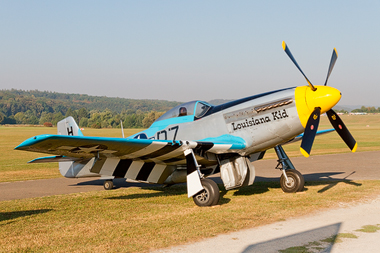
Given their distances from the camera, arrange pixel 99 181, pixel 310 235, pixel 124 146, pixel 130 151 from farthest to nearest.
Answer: pixel 99 181
pixel 130 151
pixel 124 146
pixel 310 235

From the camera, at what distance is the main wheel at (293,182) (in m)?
9.27

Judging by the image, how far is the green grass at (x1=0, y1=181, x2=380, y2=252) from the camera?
5.31 m

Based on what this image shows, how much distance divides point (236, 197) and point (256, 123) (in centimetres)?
203

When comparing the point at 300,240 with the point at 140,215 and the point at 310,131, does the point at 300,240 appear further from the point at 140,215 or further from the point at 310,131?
the point at 140,215

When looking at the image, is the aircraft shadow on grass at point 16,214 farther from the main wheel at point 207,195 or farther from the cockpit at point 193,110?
the cockpit at point 193,110

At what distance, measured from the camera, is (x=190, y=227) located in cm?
601

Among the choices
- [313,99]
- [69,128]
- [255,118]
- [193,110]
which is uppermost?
[313,99]

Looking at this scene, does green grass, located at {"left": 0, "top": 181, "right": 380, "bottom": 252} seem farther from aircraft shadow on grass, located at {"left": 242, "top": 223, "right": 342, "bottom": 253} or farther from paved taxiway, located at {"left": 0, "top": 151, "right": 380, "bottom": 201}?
paved taxiway, located at {"left": 0, "top": 151, "right": 380, "bottom": 201}

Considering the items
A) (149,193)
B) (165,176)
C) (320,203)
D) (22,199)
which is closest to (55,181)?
(22,199)

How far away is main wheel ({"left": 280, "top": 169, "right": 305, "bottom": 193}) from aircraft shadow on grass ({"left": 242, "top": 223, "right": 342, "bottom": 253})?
3363 millimetres

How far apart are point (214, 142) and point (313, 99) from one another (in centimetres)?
239

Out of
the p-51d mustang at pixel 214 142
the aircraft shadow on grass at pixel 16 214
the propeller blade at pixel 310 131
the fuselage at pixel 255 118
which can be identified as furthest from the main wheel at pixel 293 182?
the aircraft shadow on grass at pixel 16 214

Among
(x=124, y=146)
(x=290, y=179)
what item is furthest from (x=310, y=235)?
(x=290, y=179)

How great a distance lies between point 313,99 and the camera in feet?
25.3
